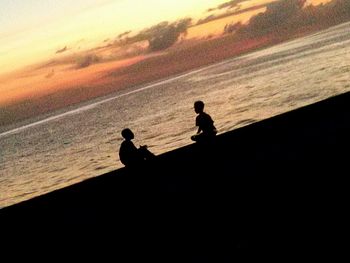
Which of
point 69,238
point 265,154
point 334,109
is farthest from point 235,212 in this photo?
point 334,109

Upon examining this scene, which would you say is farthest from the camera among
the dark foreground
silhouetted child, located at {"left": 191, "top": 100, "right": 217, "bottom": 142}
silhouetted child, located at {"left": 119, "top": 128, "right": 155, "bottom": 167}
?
silhouetted child, located at {"left": 191, "top": 100, "right": 217, "bottom": 142}

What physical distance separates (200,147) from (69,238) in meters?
2.99

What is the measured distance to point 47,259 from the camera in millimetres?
6059

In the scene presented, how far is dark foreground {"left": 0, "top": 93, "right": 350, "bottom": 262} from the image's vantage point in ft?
17.8

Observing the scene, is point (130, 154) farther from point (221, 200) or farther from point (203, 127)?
point (221, 200)

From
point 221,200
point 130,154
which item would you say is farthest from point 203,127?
point 221,200

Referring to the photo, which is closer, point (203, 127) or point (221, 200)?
point (221, 200)

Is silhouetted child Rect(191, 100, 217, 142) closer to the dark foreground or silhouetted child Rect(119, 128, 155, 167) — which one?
the dark foreground

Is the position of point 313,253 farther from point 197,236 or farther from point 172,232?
point 172,232

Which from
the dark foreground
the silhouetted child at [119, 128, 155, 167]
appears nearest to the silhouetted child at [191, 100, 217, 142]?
the dark foreground

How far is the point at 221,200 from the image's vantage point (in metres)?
6.49

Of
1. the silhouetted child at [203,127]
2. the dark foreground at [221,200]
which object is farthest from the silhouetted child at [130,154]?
the silhouetted child at [203,127]

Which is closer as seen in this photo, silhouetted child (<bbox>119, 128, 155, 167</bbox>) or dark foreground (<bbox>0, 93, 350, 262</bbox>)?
dark foreground (<bbox>0, 93, 350, 262</bbox>)

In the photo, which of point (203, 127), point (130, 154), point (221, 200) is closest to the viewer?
point (221, 200)
